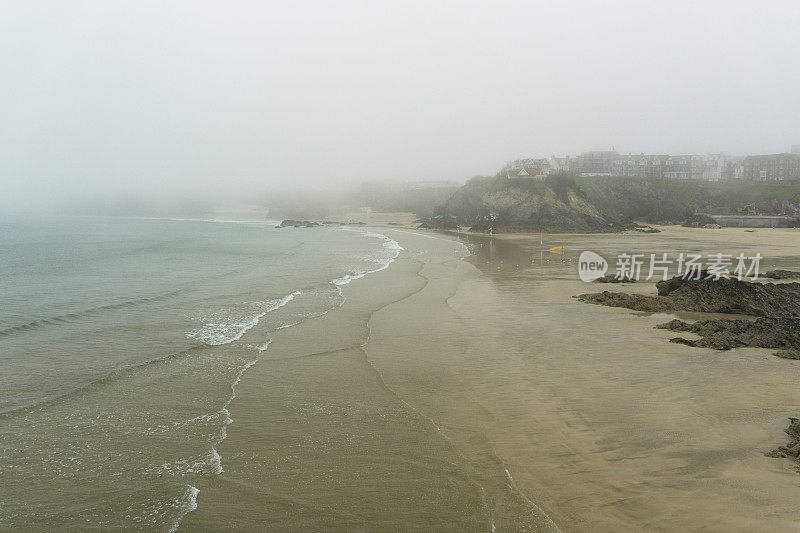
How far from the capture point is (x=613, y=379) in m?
10.4

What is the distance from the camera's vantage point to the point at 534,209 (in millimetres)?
78562

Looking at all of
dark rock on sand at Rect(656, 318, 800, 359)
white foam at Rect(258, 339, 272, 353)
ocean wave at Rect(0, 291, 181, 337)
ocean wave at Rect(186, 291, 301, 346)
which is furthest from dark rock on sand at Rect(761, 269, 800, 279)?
ocean wave at Rect(0, 291, 181, 337)

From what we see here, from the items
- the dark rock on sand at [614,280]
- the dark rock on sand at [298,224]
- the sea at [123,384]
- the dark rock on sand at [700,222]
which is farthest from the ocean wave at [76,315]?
the dark rock on sand at [298,224]

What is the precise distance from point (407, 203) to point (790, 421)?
157352 millimetres

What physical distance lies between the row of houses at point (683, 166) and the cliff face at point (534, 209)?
28026 mm

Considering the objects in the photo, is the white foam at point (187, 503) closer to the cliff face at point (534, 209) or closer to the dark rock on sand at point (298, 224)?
the cliff face at point (534, 209)

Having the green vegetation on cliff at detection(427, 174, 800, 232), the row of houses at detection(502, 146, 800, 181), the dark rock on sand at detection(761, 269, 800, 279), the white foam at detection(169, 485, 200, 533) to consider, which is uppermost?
the row of houses at detection(502, 146, 800, 181)

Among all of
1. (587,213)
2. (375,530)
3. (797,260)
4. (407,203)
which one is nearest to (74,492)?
(375,530)

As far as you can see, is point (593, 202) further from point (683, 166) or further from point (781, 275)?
point (683, 166)

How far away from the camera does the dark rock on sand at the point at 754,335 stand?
12.4m

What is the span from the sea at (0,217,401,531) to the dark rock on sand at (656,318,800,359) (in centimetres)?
1240

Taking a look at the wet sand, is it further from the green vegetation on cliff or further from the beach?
the green vegetation on cliff

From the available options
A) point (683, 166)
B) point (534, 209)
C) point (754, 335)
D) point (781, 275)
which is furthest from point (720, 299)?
point (683, 166)

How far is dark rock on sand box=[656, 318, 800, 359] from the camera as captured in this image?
40.7ft
